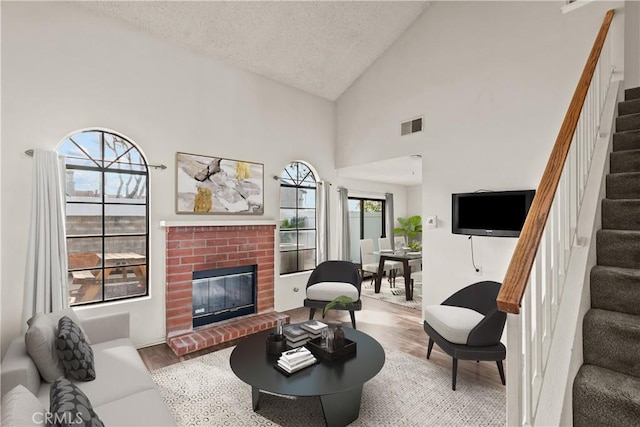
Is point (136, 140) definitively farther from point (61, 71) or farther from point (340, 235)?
point (340, 235)

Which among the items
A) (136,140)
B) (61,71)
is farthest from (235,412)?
(61,71)

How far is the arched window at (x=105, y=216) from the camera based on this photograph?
3.04 meters

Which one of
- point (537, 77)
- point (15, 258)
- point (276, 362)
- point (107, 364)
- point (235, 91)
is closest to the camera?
point (107, 364)

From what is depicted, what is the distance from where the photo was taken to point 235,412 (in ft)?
7.28

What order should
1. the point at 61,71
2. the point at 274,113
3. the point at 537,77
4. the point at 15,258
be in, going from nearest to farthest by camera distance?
the point at 15,258 < the point at 61,71 < the point at 537,77 < the point at 274,113

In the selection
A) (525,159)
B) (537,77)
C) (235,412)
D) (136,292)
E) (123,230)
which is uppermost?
(537,77)

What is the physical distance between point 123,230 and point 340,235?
3.39 meters

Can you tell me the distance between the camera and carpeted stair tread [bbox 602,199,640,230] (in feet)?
5.62

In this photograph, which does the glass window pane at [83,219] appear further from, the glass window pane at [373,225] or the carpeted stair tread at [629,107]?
the glass window pane at [373,225]

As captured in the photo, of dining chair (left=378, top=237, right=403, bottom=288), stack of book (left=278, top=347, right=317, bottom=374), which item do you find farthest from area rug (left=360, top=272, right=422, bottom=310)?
stack of book (left=278, top=347, right=317, bottom=374)

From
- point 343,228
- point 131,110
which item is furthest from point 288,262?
point 131,110

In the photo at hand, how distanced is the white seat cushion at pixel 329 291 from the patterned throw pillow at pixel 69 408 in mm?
2644

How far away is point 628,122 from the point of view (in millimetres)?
2219

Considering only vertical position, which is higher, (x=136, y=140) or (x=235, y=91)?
(x=235, y=91)
